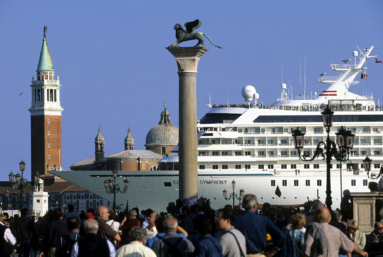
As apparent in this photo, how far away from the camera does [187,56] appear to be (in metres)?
20.1

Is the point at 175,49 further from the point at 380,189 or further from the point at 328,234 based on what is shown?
the point at 328,234

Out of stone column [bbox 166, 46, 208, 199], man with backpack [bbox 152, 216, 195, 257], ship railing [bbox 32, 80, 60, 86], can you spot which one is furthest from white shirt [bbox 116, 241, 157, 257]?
ship railing [bbox 32, 80, 60, 86]

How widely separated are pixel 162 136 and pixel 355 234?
311 ft

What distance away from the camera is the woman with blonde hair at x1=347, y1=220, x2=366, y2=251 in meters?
9.63

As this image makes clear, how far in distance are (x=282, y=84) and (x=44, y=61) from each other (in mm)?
61558

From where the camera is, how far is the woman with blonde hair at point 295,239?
849 centimetres

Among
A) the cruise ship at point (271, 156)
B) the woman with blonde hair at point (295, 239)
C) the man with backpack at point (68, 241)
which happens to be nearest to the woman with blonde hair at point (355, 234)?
the woman with blonde hair at point (295, 239)

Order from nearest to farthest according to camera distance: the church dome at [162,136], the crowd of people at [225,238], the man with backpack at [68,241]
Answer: the crowd of people at [225,238] → the man with backpack at [68,241] → the church dome at [162,136]

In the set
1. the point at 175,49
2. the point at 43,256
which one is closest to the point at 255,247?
the point at 43,256

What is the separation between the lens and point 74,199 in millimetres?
104438

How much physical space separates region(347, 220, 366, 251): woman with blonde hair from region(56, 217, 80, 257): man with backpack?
3.33 meters

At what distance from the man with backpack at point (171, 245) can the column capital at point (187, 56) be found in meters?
12.4

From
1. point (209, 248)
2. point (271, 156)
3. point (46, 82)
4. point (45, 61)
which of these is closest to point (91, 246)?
point (209, 248)

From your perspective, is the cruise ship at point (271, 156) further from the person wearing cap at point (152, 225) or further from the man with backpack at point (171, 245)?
the man with backpack at point (171, 245)
